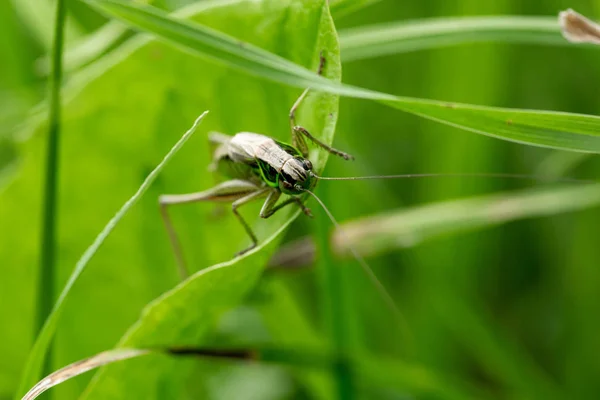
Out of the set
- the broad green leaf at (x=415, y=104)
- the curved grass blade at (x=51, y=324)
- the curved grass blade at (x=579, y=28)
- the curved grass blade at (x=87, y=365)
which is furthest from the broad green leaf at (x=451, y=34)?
the curved grass blade at (x=87, y=365)

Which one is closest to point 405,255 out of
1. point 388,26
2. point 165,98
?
point 388,26

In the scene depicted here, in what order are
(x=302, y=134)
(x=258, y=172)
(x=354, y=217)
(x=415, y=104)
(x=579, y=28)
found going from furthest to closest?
(x=354, y=217)
(x=258, y=172)
(x=302, y=134)
(x=579, y=28)
(x=415, y=104)

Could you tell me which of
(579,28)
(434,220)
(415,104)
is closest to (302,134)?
(415,104)

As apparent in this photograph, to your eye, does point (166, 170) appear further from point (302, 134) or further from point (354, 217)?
point (354, 217)

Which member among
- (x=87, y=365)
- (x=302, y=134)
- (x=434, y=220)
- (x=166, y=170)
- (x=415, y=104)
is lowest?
(x=434, y=220)

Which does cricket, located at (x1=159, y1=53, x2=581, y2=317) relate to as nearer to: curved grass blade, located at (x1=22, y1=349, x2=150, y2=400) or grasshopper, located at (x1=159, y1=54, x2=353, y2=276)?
grasshopper, located at (x1=159, y1=54, x2=353, y2=276)

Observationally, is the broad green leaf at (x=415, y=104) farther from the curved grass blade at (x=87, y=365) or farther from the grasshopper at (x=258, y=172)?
the curved grass blade at (x=87, y=365)

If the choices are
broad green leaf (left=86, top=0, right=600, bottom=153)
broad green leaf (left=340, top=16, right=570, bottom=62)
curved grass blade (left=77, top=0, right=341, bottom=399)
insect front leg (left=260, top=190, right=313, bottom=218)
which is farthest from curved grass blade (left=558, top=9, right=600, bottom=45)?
insect front leg (left=260, top=190, right=313, bottom=218)
